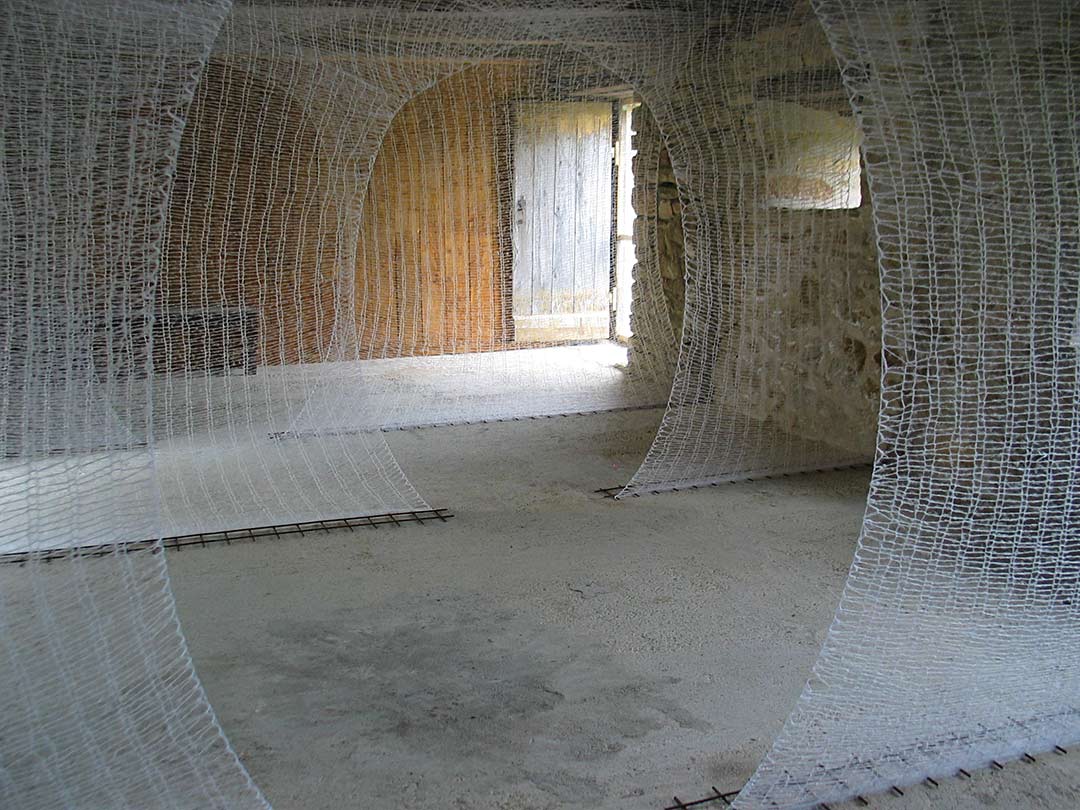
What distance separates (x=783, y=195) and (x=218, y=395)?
2.35m

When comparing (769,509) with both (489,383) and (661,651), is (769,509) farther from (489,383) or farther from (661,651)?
(489,383)

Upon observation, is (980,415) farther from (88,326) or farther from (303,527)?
→ (303,527)

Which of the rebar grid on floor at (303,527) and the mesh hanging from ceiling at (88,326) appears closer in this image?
the mesh hanging from ceiling at (88,326)

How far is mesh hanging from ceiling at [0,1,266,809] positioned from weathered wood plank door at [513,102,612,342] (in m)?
2.63

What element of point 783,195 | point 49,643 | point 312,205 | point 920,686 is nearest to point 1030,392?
point 920,686

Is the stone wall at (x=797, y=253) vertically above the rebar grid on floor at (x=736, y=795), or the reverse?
the stone wall at (x=797, y=253)

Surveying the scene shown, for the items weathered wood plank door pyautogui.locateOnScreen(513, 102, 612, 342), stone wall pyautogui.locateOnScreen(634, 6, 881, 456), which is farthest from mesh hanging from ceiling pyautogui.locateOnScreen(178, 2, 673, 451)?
stone wall pyautogui.locateOnScreen(634, 6, 881, 456)

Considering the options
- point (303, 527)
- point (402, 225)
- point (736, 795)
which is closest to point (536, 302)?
point (402, 225)

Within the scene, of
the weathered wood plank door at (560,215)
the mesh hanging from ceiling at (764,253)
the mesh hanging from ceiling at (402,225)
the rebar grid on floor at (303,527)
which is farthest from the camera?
the weathered wood plank door at (560,215)

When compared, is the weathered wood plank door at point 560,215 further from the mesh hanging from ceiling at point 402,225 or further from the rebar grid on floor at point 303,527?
the rebar grid on floor at point 303,527

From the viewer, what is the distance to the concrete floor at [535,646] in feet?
7.16

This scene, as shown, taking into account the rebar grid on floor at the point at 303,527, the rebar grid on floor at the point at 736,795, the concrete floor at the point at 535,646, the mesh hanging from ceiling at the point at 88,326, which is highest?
the mesh hanging from ceiling at the point at 88,326

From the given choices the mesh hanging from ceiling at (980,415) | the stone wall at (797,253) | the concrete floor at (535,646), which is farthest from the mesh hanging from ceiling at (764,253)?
the mesh hanging from ceiling at (980,415)

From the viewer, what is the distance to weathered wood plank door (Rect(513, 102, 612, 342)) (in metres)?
4.84
